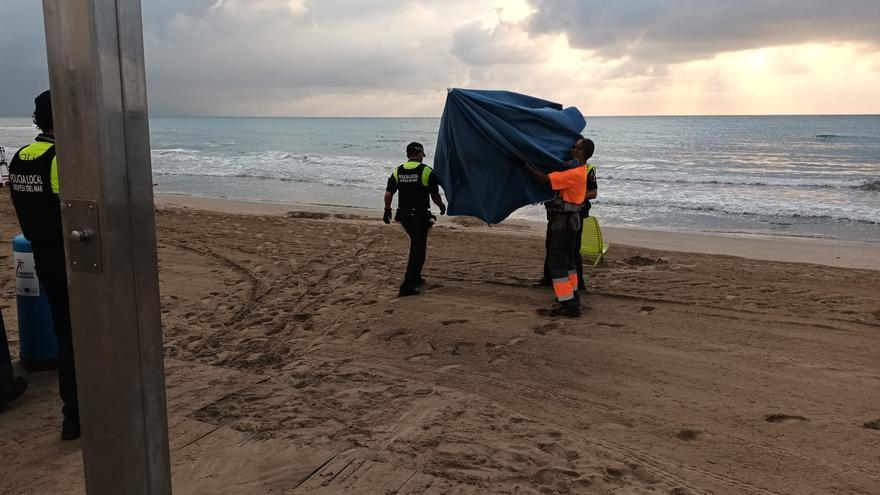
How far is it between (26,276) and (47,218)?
143cm

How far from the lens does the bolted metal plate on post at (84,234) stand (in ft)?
5.86

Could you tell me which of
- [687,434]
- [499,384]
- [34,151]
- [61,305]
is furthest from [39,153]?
[687,434]

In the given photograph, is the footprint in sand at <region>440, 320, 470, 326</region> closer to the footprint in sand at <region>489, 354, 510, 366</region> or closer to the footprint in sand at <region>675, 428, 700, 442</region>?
the footprint in sand at <region>489, 354, 510, 366</region>

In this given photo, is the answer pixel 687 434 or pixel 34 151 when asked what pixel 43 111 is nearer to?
pixel 34 151

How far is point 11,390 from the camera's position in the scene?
422 cm

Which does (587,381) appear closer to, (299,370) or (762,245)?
(299,370)

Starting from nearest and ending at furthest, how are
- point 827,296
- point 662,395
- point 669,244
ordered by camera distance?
1. point 662,395
2. point 827,296
3. point 669,244

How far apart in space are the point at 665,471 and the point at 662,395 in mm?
1084

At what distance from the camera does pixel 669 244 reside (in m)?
11.3

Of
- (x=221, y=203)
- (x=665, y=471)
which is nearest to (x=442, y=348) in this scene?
(x=665, y=471)

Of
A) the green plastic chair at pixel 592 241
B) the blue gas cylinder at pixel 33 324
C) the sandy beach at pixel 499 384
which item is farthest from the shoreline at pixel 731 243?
the blue gas cylinder at pixel 33 324

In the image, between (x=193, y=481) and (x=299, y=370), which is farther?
(x=299, y=370)

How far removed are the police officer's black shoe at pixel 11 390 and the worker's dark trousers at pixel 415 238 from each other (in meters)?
3.75

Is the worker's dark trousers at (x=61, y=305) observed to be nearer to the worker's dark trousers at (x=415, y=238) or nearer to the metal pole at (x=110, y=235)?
the metal pole at (x=110, y=235)
